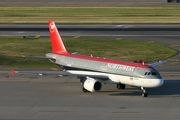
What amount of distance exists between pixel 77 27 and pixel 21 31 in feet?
55.7

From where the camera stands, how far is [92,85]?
40.7 m

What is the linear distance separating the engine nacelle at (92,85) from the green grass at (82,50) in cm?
2131

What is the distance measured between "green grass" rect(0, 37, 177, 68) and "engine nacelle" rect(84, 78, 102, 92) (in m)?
21.3

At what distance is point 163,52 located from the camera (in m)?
71.1
